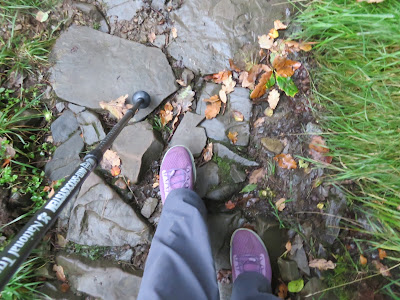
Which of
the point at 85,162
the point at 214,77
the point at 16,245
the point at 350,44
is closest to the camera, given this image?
the point at 16,245

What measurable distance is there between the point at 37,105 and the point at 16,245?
184 centimetres

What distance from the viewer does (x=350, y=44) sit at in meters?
2.18

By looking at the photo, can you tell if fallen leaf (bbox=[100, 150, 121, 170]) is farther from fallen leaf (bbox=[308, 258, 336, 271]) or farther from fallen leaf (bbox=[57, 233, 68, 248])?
fallen leaf (bbox=[308, 258, 336, 271])

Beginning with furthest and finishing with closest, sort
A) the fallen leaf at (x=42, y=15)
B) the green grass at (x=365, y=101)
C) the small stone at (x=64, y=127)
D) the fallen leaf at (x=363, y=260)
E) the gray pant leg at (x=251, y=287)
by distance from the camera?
the fallen leaf at (x=42, y=15), the small stone at (x=64, y=127), the fallen leaf at (x=363, y=260), the green grass at (x=365, y=101), the gray pant leg at (x=251, y=287)

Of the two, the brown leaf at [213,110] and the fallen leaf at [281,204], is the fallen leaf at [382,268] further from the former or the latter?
the brown leaf at [213,110]

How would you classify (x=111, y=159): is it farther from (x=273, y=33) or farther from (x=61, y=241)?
(x=273, y=33)

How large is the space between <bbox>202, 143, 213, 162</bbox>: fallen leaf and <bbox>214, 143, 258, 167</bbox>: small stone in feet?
0.14

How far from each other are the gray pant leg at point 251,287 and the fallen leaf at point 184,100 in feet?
4.65

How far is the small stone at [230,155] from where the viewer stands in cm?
235

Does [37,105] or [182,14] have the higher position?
[182,14]

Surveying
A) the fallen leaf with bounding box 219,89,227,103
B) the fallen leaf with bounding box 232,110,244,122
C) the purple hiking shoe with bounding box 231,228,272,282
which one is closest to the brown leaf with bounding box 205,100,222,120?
the fallen leaf with bounding box 219,89,227,103

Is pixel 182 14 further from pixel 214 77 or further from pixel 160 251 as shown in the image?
pixel 160 251

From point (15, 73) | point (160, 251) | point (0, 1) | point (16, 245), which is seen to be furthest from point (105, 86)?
point (16, 245)

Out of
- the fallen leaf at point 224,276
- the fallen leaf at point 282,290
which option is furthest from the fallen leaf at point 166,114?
the fallen leaf at point 282,290
